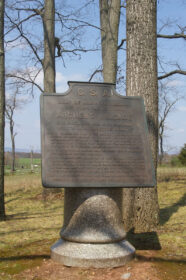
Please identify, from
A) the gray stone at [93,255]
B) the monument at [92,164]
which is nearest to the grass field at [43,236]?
the gray stone at [93,255]

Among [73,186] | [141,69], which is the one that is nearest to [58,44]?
[141,69]

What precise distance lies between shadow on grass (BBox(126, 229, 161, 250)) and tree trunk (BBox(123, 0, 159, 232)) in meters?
0.27

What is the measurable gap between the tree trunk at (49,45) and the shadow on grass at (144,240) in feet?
28.8

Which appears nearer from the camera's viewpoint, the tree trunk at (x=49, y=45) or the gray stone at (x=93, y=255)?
the gray stone at (x=93, y=255)

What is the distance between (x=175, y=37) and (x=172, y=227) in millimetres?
6230

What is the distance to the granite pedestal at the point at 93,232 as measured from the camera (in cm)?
412

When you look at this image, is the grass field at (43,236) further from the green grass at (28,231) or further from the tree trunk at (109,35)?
the tree trunk at (109,35)

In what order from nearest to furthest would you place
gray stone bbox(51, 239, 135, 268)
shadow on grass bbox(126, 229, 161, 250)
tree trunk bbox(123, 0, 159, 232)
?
1. gray stone bbox(51, 239, 135, 268)
2. shadow on grass bbox(126, 229, 161, 250)
3. tree trunk bbox(123, 0, 159, 232)

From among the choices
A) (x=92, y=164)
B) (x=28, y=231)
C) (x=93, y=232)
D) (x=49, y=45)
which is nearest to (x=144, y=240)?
(x=93, y=232)

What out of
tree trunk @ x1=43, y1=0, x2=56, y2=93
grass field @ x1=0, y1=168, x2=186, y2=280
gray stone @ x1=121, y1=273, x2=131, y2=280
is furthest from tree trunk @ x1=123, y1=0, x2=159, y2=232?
tree trunk @ x1=43, y1=0, x2=56, y2=93

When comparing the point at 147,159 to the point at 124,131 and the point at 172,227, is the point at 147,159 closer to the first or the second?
the point at 124,131

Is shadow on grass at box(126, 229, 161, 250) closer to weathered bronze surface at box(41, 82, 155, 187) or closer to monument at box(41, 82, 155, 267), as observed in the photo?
monument at box(41, 82, 155, 267)

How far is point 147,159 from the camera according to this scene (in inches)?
175

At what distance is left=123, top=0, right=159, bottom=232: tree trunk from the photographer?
5969 mm
